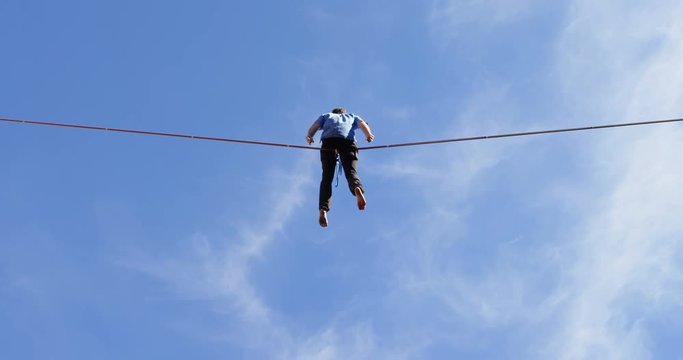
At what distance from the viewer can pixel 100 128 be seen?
1744 centimetres

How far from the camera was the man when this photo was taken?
16766 mm

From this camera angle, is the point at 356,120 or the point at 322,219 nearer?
the point at 322,219

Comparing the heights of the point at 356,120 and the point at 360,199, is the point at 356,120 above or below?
above

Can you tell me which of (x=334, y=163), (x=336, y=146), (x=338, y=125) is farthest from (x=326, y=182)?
(x=338, y=125)

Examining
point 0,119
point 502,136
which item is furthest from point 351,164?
point 0,119

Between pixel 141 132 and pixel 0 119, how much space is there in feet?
7.04

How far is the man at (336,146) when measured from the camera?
1677 centimetres

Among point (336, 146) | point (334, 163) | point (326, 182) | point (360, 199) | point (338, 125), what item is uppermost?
point (338, 125)

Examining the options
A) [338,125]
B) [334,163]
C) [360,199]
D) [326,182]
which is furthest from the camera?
[338,125]

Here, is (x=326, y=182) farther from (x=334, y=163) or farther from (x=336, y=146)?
(x=336, y=146)

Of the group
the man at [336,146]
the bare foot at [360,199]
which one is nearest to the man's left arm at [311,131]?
the man at [336,146]

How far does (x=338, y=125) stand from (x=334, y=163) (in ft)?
1.97

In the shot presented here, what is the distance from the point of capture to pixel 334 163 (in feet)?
56.5

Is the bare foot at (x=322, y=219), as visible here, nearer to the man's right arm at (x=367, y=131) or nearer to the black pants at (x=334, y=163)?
the black pants at (x=334, y=163)
